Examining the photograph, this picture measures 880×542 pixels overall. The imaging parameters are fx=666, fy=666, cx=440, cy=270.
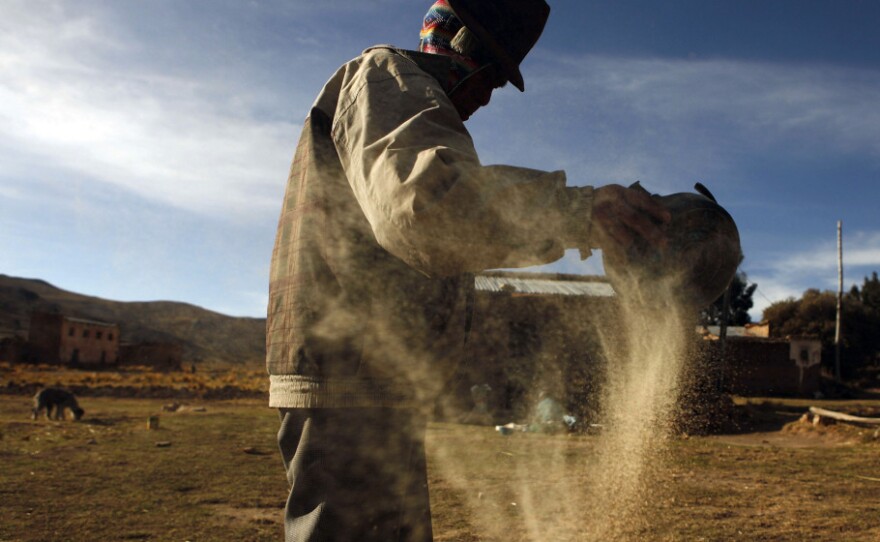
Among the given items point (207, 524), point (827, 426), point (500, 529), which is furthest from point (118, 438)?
point (827, 426)

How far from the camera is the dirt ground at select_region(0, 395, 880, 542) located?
386 centimetres

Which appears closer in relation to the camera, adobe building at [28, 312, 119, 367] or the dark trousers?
the dark trousers

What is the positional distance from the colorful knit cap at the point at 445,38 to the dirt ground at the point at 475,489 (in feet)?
9.11

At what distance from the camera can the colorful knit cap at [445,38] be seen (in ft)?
A: 4.86

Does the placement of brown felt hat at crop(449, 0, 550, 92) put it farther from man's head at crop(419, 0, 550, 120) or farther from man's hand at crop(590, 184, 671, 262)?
man's hand at crop(590, 184, 671, 262)

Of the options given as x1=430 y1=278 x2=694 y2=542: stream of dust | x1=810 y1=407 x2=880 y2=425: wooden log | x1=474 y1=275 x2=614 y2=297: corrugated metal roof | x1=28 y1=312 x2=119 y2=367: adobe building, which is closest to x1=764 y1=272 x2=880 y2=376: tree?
x1=474 y1=275 x2=614 y2=297: corrugated metal roof

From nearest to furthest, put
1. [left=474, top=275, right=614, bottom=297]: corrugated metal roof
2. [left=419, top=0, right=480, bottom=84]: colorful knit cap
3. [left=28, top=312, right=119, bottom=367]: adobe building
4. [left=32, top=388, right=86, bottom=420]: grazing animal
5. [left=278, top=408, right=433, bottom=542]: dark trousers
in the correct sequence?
[left=278, top=408, right=433, bottom=542]: dark trousers → [left=419, top=0, right=480, bottom=84]: colorful knit cap → [left=32, top=388, right=86, bottom=420]: grazing animal → [left=474, top=275, right=614, bottom=297]: corrugated metal roof → [left=28, top=312, right=119, bottom=367]: adobe building

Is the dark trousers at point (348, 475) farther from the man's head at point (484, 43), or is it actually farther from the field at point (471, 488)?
the field at point (471, 488)

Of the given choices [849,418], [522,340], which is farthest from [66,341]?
[849,418]

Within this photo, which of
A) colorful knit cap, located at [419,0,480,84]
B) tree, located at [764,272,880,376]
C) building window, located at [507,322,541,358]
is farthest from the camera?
tree, located at [764,272,880,376]

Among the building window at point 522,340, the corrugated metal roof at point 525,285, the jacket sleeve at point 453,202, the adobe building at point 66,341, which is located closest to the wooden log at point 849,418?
the corrugated metal roof at point 525,285

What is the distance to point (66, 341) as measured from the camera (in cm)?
3675

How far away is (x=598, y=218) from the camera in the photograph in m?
1.04

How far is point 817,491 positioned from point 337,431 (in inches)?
211
